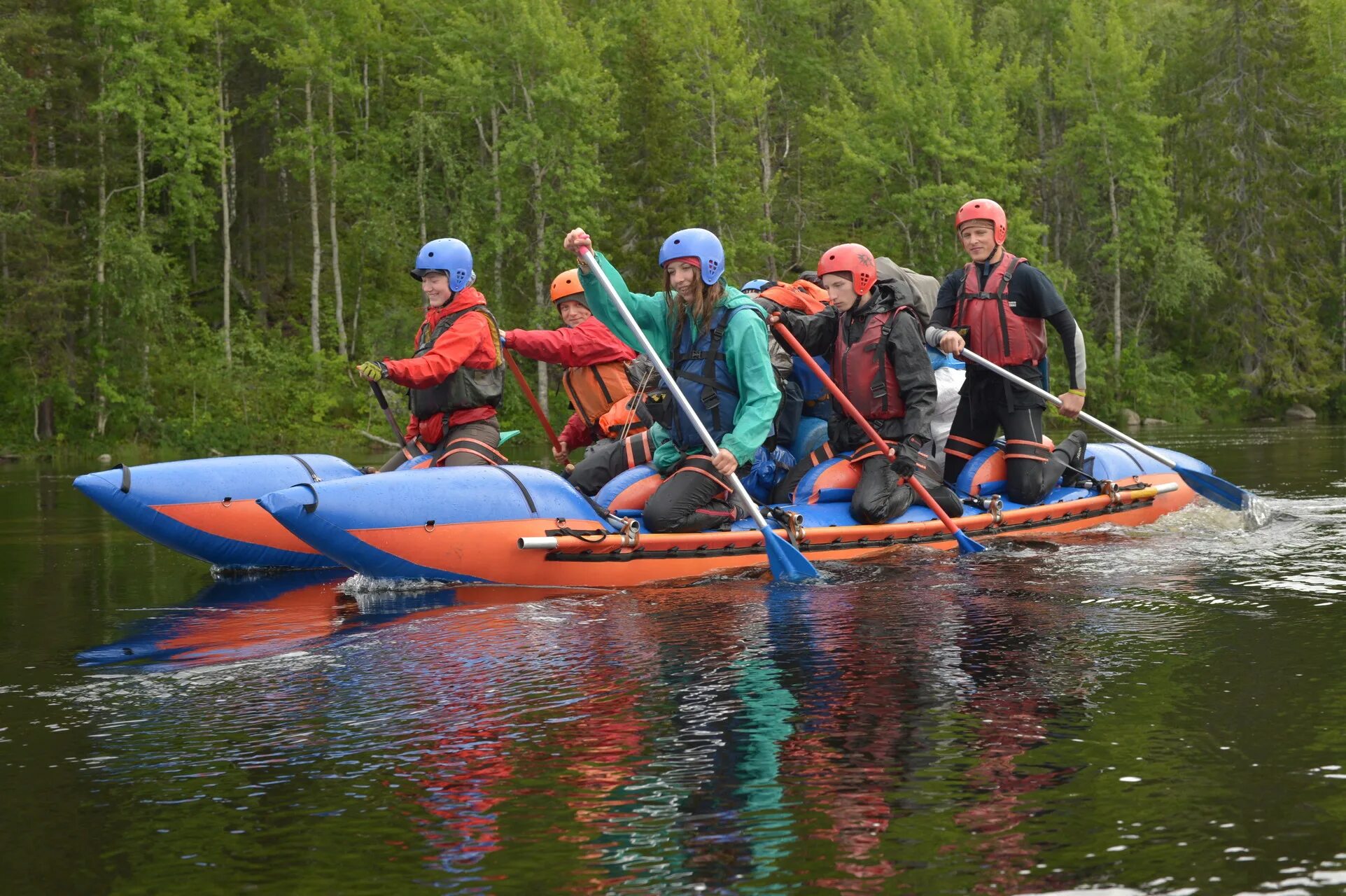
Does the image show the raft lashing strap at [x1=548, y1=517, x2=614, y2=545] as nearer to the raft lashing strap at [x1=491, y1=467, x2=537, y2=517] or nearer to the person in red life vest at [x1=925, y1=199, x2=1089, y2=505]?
the raft lashing strap at [x1=491, y1=467, x2=537, y2=517]

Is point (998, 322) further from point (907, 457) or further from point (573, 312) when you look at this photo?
point (573, 312)

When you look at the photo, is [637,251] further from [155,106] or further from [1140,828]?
[1140,828]

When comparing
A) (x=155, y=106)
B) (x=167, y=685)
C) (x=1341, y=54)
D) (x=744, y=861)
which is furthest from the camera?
(x=1341, y=54)

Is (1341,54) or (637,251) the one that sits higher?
(1341,54)

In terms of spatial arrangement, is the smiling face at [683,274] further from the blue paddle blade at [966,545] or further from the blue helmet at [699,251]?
the blue paddle blade at [966,545]

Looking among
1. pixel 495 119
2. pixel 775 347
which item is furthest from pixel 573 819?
pixel 495 119

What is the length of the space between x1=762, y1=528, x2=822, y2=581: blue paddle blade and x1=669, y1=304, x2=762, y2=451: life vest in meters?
0.68

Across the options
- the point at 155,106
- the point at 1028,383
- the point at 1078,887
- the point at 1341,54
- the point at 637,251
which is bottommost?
the point at 1078,887

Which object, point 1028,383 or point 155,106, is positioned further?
point 155,106

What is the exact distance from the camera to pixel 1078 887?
315 cm

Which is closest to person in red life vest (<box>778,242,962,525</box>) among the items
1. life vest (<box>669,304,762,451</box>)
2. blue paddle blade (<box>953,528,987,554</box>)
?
blue paddle blade (<box>953,528,987,554</box>)

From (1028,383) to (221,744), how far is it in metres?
5.96

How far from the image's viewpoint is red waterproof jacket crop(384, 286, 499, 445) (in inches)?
322

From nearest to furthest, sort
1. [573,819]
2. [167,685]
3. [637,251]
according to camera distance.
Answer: [573,819] < [167,685] < [637,251]
